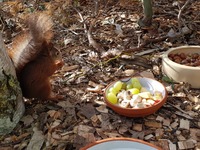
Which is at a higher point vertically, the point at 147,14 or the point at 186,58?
the point at 147,14

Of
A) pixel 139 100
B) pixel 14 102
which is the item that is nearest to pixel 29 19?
pixel 14 102

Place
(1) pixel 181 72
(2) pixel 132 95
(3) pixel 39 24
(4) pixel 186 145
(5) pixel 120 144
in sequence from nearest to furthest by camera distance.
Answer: (5) pixel 120 144 → (4) pixel 186 145 → (3) pixel 39 24 → (2) pixel 132 95 → (1) pixel 181 72

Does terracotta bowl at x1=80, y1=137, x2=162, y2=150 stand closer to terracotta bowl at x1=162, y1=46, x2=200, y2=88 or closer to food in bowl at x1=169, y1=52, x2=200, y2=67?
terracotta bowl at x1=162, y1=46, x2=200, y2=88

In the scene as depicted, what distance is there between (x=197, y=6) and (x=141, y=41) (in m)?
0.95

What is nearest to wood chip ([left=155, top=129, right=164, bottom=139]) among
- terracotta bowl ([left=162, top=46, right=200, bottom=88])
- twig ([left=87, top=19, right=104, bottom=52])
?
terracotta bowl ([left=162, top=46, right=200, bottom=88])

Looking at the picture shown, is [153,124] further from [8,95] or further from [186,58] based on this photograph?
[8,95]

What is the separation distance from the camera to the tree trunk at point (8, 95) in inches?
66.2

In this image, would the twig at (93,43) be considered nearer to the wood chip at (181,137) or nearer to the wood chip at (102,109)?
the wood chip at (102,109)

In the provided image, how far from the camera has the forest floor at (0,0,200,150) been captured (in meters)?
1.74

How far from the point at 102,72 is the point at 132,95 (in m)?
0.44

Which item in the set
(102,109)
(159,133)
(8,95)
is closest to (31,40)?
(8,95)

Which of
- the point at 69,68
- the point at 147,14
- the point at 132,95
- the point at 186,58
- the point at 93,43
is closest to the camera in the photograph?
the point at 132,95

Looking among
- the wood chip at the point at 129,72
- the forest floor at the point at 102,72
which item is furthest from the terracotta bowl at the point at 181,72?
the wood chip at the point at 129,72

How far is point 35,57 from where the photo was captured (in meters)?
1.85
